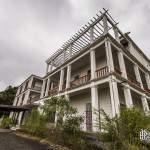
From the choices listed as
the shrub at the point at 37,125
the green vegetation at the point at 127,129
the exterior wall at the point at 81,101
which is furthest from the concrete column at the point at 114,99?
the shrub at the point at 37,125

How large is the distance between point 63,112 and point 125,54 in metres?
8.32

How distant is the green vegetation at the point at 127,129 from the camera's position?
4.89m

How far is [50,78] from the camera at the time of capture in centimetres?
2052

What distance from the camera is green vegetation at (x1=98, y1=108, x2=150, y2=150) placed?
4891 mm

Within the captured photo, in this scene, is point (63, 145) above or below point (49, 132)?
below

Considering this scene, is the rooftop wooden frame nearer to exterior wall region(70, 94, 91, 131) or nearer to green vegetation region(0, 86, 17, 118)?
exterior wall region(70, 94, 91, 131)

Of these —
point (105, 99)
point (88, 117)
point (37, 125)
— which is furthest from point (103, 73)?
point (37, 125)

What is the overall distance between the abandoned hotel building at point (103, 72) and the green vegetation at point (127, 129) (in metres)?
3.53

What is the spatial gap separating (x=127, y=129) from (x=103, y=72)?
7061mm

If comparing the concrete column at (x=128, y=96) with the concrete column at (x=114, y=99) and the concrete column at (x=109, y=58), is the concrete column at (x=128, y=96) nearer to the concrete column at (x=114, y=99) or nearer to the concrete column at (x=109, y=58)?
the concrete column at (x=114, y=99)

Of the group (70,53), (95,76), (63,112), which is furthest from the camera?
(70,53)

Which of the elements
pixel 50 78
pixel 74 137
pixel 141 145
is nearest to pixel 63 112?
pixel 74 137

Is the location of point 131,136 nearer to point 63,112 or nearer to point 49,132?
point 63,112

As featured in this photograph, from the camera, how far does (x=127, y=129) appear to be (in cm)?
509
